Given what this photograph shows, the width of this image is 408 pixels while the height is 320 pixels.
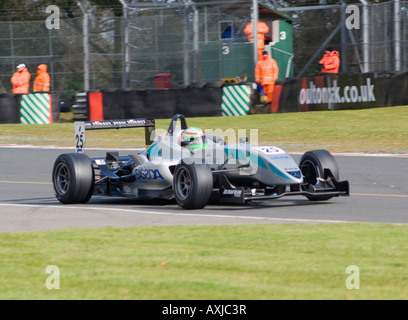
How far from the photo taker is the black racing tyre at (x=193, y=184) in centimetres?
980

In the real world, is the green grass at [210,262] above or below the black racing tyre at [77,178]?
below

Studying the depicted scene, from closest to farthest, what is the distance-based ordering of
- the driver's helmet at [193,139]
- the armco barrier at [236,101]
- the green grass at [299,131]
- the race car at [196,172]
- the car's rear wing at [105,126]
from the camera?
the race car at [196,172] → the driver's helmet at [193,139] → the car's rear wing at [105,126] → the green grass at [299,131] → the armco barrier at [236,101]

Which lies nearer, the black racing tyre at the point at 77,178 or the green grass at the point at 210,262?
the green grass at the point at 210,262

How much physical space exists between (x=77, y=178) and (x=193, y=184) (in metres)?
2.01

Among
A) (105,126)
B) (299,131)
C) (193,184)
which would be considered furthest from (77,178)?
(299,131)

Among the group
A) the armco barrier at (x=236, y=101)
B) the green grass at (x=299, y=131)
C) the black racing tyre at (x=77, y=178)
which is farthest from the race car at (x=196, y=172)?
the armco barrier at (x=236, y=101)

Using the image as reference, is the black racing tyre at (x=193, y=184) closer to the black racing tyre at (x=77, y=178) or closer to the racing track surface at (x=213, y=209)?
the racing track surface at (x=213, y=209)

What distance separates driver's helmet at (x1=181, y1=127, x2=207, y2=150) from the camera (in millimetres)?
10789

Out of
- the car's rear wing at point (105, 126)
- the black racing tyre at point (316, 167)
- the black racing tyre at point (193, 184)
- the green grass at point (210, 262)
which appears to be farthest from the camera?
the car's rear wing at point (105, 126)

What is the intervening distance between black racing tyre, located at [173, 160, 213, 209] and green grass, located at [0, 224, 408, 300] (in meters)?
1.35

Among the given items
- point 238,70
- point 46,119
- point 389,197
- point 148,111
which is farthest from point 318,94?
point 389,197

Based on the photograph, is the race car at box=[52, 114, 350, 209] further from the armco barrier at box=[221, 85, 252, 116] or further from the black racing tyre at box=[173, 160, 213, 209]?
the armco barrier at box=[221, 85, 252, 116]

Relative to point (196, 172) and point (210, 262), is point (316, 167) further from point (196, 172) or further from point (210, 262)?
point (210, 262)

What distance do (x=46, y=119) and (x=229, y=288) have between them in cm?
1862
